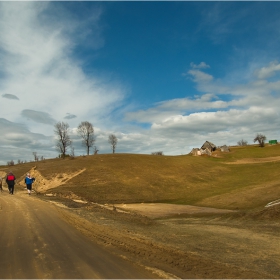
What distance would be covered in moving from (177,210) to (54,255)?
1902 cm

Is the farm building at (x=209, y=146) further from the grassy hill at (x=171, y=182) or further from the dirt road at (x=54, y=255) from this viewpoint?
the dirt road at (x=54, y=255)

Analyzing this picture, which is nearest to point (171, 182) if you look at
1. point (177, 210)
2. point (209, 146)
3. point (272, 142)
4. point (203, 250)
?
point (177, 210)

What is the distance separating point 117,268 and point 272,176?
43.9m

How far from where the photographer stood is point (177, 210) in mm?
25922

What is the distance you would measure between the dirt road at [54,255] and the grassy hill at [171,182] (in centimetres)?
1968

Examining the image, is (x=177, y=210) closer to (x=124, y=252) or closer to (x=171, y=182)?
(x=124, y=252)

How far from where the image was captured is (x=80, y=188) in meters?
37.8

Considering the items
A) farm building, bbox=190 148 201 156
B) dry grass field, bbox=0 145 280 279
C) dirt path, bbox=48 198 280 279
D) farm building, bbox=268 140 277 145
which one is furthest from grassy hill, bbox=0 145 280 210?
farm building, bbox=268 140 277 145

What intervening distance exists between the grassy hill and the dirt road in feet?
64.6

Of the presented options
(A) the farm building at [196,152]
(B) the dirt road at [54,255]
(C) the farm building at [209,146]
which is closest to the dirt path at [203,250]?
(B) the dirt road at [54,255]

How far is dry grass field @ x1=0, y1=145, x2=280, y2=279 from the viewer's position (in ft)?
27.5

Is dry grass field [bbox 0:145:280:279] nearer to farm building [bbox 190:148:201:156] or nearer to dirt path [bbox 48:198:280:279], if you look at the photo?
dirt path [bbox 48:198:280:279]

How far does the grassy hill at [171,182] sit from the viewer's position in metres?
31.2

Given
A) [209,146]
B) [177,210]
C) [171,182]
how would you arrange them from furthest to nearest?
1. [209,146]
2. [171,182]
3. [177,210]
